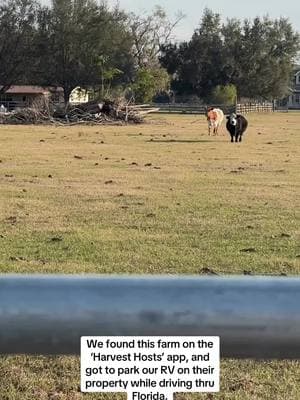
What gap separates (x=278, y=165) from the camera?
2055 centimetres

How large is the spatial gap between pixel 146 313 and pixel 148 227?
27.9 ft

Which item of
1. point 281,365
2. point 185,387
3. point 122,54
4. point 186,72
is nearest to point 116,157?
point 281,365

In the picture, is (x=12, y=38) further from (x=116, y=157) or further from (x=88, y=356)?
(x=88, y=356)

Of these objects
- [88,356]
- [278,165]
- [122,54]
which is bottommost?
[278,165]

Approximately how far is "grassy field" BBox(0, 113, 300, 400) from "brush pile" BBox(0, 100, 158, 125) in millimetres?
29700

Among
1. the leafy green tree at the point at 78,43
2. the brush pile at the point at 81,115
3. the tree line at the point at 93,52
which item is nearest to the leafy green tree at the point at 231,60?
the tree line at the point at 93,52

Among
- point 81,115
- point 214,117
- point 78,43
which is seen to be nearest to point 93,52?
point 78,43

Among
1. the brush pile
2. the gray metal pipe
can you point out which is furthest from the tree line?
the gray metal pipe

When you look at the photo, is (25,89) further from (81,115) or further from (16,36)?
(81,115)

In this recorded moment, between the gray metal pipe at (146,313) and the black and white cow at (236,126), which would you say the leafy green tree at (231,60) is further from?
the gray metal pipe at (146,313)

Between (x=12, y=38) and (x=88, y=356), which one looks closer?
(x=88, y=356)

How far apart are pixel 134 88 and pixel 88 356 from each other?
3040 inches

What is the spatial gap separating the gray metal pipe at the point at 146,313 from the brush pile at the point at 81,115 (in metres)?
48.5

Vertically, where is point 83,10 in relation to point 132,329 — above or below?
above
